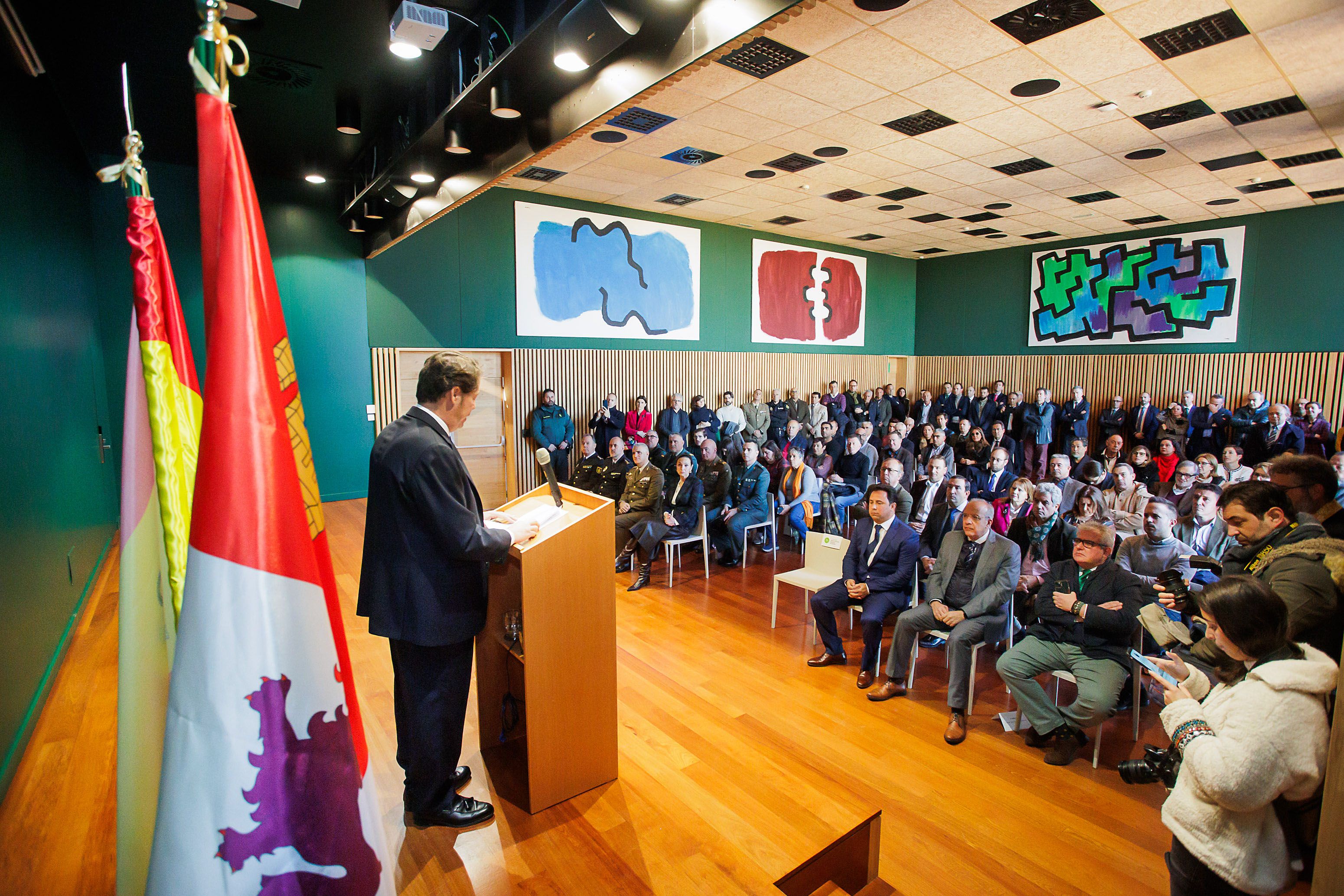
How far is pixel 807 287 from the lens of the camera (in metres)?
12.3

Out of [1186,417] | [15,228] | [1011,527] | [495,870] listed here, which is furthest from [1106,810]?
[1186,417]

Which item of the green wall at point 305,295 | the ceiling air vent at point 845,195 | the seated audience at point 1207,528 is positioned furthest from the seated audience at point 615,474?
the ceiling air vent at point 845,195

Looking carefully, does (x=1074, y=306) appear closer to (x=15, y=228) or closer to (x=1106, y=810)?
(x=1106, y=810)

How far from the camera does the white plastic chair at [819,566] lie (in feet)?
15.4

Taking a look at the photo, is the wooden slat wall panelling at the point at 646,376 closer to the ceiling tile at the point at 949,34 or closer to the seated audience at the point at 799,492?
the seated audience at the point at 799,492

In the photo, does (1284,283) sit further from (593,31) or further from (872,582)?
Answer: (593,31)

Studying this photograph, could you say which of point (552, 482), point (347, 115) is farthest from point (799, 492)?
point (347, 115)

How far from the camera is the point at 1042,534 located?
4555 mm

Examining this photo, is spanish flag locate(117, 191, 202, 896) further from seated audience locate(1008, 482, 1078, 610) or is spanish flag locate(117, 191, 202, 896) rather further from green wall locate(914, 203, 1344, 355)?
green wall locate(914, 203, 1344, 355)

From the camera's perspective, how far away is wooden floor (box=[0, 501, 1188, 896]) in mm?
2383

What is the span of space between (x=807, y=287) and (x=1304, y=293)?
23.5 ft

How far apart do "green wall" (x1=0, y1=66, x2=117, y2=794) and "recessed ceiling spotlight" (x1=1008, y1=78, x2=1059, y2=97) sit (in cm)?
669

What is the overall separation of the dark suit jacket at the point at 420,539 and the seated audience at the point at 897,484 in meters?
3.57

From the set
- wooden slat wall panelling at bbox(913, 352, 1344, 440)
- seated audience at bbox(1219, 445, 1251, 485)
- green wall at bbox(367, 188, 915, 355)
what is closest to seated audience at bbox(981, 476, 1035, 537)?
seated audience at bbox(1219, 445, 1251, 485)
